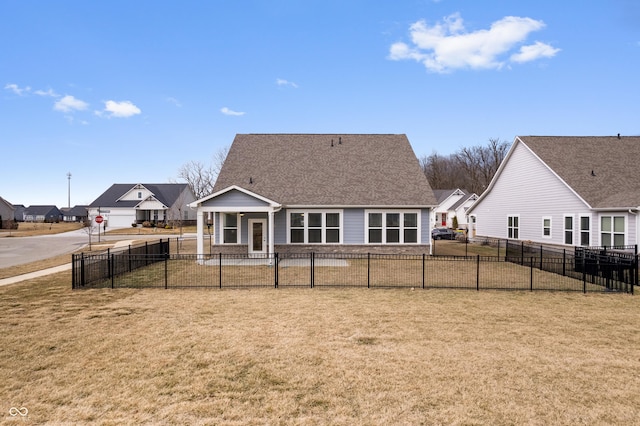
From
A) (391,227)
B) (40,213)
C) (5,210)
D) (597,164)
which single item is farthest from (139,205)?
(40,213)

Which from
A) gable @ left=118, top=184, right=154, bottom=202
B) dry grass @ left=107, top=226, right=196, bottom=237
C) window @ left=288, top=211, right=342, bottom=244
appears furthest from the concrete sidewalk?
gable @ left=118, top=184, right=154, bottom=202

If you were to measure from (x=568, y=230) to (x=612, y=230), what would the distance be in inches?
96.8

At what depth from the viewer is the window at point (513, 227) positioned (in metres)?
25.3

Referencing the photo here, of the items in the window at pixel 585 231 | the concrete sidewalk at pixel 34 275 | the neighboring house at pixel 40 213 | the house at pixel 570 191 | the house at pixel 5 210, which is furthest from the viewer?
the neighboring house at pixel 40 213

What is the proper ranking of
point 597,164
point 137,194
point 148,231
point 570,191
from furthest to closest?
point 137,194 < point 148,231 < point 597,164 < point 570,191

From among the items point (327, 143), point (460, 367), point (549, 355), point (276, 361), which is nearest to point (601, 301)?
point (549, 355)

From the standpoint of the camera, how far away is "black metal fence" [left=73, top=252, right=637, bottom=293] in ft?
41.0

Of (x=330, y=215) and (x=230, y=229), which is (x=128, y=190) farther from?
(x=330, y=215)

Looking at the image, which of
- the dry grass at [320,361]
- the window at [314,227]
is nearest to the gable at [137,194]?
the window at [314,227]

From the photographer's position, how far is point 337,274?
15.0 m

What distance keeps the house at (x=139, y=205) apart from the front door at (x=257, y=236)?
38496 millimetres

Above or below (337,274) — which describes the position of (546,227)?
above

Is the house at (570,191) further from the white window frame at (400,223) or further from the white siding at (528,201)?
the white window frame at (400,223)

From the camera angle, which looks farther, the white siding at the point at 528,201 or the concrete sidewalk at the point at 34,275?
the white siding at the point at 528,201
